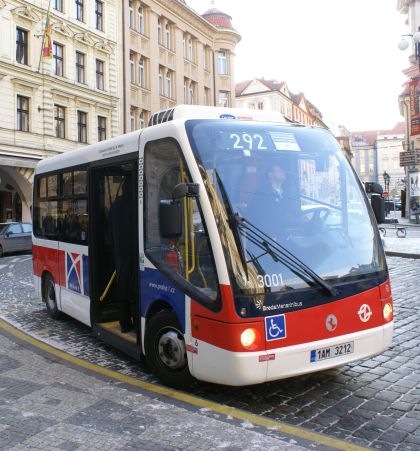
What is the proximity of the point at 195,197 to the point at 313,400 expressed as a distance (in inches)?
81.9

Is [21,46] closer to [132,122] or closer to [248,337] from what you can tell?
[132,122]

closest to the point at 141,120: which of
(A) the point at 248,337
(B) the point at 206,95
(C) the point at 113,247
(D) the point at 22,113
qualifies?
(B) the point at 206,95

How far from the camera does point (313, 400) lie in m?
4.90

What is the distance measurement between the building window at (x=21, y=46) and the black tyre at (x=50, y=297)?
856 inches

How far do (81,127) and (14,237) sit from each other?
11.9 meters

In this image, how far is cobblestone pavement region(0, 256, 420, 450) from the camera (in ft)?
14.0

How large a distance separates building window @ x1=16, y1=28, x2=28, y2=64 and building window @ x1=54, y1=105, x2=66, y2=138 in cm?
292

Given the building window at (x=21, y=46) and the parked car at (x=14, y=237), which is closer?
the parked car at (x=14, y=237)

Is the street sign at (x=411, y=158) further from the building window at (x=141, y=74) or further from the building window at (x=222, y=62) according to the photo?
the building window at (x=222, y=62)

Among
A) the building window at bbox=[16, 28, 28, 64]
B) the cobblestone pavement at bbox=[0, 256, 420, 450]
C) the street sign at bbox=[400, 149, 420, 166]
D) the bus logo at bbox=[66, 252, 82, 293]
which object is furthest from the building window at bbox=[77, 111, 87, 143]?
the cobblestone pavement at bbox=[0, 256, 420, 450]

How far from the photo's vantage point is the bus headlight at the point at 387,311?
5.13 meters

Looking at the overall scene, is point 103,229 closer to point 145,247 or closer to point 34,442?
point 145,247

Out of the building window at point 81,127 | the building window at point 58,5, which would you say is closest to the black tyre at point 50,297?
the building window at point 81,127

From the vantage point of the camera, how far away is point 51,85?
94.7ft
